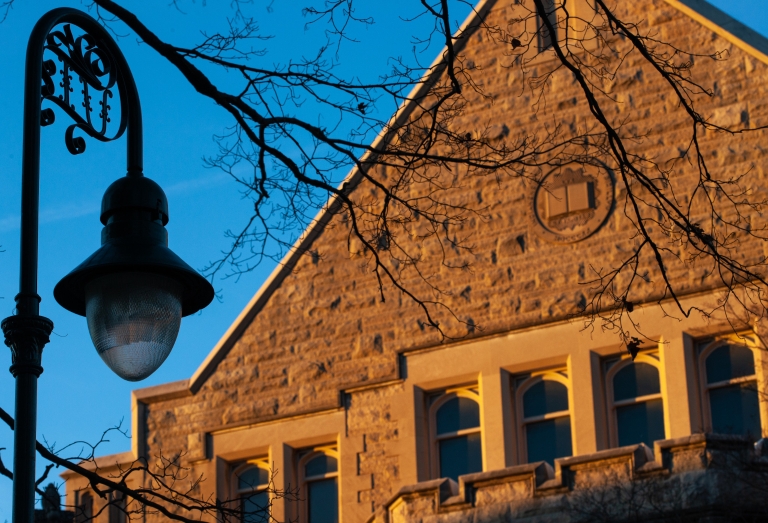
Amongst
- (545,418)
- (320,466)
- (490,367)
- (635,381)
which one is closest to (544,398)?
(545,418)

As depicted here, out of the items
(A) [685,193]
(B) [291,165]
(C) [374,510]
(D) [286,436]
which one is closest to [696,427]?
(A) [685,193]

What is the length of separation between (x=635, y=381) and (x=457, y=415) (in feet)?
6.65

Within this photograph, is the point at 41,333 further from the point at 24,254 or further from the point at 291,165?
the point at 291,165

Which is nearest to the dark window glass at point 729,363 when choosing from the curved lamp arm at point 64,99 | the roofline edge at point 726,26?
the roofline edge at point 726,26

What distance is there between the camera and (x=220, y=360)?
717 inches

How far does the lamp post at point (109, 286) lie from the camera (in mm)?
6121

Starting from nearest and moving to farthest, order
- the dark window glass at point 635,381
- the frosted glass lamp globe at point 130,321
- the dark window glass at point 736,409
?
the frosted glass lamp globe at point 130,321 < the dark window glass at point 736,409 < the dark window glass at point 635,381

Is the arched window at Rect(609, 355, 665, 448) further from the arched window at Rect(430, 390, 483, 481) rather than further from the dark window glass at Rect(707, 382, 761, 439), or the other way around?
the arched window at Rect(430, 390, 483, 481)

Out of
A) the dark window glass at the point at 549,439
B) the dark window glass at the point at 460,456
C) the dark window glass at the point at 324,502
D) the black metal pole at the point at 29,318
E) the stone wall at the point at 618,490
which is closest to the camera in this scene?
the black metal pole at the point at 29,318

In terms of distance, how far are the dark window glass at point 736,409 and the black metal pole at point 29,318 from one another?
383 inches

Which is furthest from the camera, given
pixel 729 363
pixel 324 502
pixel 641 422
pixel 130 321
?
pixel 324 502

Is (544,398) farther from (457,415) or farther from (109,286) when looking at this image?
(109,286)

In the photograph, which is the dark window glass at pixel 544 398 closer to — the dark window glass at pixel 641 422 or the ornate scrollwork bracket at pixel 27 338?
the dark window glass at pixel 641 422

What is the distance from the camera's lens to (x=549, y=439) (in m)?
16.3
